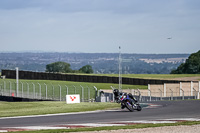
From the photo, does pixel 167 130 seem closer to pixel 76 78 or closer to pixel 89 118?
pixel 89 118

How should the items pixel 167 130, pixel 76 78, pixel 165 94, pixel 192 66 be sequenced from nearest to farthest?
pixel 167 130 < pixel 165 94 < pixel 76 78 < pixel 192 66

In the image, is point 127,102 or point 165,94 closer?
point 127,102

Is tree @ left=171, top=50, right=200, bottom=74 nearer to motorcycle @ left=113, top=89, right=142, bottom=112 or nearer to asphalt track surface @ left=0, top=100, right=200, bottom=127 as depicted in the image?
motorcycle @ left=113, top=89, right=142, bottom=112

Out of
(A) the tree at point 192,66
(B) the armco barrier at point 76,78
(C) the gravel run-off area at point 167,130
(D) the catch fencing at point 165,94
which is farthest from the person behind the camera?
(A) the tree at point 192,66

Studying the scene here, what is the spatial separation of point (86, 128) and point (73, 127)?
0.85 metres

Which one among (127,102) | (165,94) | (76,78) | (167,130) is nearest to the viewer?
(167,130)

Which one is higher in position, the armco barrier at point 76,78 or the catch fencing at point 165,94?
the armco barrier at point 76,78

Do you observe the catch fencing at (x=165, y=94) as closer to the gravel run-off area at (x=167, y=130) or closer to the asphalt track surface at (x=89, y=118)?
the asphalt track surface at (x=89, y=118)

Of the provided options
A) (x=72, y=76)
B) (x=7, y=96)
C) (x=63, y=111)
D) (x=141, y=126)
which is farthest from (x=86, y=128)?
(x=72, y=76)

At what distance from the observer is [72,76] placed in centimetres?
9000

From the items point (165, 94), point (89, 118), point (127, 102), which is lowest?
point (165, 94)

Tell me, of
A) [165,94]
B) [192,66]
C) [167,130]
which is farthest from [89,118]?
[192,66]

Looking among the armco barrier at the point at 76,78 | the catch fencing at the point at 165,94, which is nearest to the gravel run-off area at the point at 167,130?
the catch fencing at the point at 165,94

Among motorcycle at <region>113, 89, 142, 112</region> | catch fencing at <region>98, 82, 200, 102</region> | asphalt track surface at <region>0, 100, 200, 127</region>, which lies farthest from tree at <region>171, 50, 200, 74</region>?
asphalt track surface at <region>0, 100, 200, 127</region>
